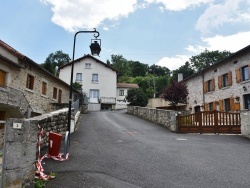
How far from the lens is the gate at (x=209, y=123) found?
47.9 feet

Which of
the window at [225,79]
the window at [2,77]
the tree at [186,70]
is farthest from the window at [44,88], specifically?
the tree at [186,70]

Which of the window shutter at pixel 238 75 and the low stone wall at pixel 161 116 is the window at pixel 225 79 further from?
the low stone wall at pixel 161 116

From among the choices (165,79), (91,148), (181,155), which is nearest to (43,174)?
(91,148)

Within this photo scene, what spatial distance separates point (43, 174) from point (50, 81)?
1790 centimetres

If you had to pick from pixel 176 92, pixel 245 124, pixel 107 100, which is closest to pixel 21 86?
→ pixel 245 124

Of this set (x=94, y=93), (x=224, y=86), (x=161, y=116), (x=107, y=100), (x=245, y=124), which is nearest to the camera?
(x=245, y=124)

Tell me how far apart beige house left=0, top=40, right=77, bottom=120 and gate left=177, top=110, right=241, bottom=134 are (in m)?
10.3

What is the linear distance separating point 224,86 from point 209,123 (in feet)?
33.4

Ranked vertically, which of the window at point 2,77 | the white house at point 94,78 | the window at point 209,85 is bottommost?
the window at point 2,77

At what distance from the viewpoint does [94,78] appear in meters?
42.8

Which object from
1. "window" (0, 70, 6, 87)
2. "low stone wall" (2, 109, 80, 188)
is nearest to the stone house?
"window" (0, 70, 6, 87)

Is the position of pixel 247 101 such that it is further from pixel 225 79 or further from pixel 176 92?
pixel 176 92

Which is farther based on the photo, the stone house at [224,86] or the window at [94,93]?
the window at [94,93]

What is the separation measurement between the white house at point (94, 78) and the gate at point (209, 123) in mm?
27736
